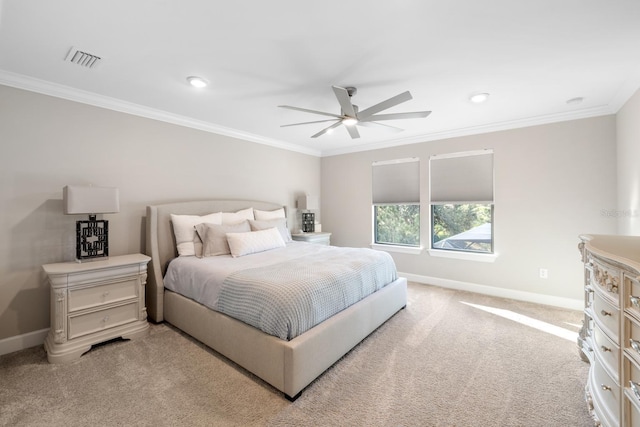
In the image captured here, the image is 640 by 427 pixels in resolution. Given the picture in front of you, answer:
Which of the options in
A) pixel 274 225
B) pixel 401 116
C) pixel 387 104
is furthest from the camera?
pixel 274 225

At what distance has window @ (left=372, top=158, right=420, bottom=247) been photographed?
4.71m

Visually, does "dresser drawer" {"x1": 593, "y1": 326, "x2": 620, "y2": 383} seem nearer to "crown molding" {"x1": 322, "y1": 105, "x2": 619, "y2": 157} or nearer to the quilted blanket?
the quilted blanket

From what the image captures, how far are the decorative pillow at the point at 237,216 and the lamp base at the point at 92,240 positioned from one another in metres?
1.30

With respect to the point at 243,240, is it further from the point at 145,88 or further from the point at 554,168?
the point at 554,168

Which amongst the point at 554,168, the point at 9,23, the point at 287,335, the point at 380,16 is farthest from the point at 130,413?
the point at 554,168

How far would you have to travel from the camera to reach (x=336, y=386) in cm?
202

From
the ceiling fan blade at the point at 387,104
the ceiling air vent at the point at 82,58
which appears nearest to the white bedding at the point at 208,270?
the ceiling fan blade at the point at 387,104

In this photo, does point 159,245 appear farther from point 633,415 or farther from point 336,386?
point 633,415

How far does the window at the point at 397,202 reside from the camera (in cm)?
471

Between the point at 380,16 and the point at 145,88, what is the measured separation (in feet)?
7.83

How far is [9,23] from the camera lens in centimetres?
177

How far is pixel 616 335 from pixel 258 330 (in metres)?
2.07

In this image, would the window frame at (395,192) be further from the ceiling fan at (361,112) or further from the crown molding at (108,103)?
the crown molding at (108,103)

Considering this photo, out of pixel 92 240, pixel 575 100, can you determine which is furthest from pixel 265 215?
pixel 575 100
